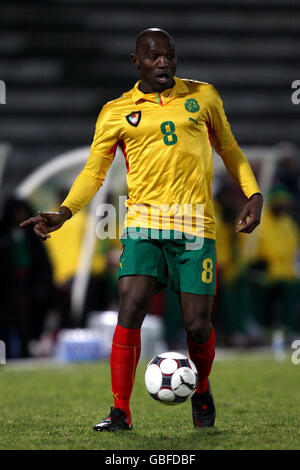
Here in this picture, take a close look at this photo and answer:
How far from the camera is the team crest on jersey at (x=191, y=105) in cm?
507

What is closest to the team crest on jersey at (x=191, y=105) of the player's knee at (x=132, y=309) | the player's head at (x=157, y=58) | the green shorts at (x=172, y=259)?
the player's head at (x=157, y=58)

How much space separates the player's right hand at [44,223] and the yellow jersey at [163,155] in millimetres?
168

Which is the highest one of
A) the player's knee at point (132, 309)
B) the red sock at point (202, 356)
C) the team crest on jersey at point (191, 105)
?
the team crest on jersey at point (191, 105)

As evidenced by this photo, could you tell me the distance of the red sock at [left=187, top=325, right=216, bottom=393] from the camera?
5.16 meters

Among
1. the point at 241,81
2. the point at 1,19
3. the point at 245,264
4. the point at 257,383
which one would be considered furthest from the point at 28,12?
the point at 257,383

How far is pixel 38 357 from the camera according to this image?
11.4 m

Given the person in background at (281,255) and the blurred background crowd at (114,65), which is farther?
the blurred background crowd at (114,65)

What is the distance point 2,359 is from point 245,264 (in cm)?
337
